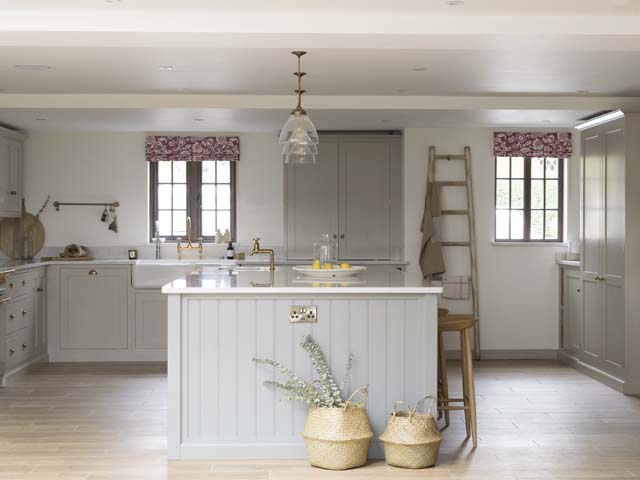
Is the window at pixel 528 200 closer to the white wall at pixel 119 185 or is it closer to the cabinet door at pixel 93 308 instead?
the white wall at pixel 119 185

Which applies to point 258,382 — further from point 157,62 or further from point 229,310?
point 157,62

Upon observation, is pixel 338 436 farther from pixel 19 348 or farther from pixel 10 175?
pixel 10 175

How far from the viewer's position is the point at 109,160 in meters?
8.70

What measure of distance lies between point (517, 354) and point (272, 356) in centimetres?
428

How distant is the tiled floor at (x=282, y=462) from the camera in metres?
4.53

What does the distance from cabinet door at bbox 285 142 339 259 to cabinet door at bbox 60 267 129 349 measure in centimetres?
167

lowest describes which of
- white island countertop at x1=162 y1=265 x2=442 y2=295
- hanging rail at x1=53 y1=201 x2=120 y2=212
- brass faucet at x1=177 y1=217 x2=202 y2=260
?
white island countertop at x1=162 y1=265 x2=442 y2=295

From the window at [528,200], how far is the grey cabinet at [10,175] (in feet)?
15.2

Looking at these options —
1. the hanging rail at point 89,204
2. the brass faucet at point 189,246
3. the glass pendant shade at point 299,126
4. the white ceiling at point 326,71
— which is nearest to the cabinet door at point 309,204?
the brass faucet at point 189,246

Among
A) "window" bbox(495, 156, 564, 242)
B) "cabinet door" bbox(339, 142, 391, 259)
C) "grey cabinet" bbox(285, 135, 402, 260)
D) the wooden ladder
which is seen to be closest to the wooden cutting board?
"grey cabinet" bbox(285, 135, 402, 260)

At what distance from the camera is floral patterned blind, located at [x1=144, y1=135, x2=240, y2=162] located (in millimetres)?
8609

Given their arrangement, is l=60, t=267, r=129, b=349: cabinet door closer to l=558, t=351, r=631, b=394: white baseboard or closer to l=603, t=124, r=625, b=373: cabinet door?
l=558, t=351, r=631, b=394: white baseboard

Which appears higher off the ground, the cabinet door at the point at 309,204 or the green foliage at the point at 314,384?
the cabinet door at the point at 309,204

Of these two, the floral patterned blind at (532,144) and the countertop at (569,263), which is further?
the floral patterned blind at (532,144)
